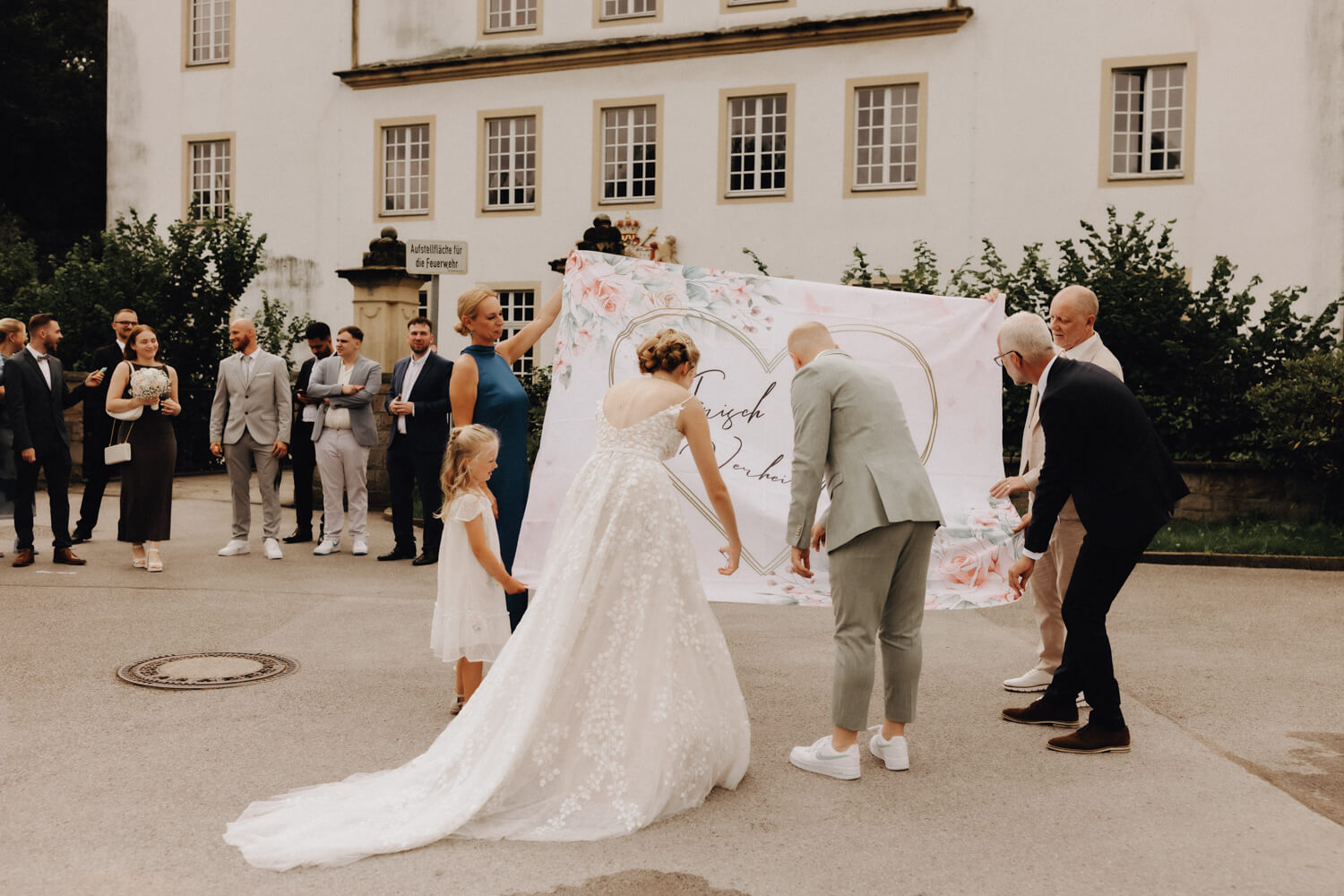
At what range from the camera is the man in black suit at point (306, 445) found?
12.9 metres

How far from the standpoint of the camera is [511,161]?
28.2m

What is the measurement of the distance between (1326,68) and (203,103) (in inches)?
997


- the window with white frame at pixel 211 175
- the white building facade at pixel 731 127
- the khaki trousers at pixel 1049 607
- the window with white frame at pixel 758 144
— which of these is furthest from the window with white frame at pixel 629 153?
the khaki trousers at pixel 1049 607

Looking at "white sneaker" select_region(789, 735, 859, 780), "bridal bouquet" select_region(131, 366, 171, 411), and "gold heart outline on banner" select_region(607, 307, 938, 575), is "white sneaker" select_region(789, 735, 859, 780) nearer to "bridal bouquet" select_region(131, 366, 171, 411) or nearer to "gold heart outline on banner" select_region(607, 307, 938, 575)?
"gold heart outline on banner" select_region(607, 307, 938, 575)

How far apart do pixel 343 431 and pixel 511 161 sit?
55.9 feet

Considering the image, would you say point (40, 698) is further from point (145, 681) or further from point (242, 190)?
point (242, 190)

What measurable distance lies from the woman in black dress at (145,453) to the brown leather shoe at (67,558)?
23.4 inches

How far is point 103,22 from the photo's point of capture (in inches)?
1661

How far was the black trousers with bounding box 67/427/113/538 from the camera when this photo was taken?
12602 mm

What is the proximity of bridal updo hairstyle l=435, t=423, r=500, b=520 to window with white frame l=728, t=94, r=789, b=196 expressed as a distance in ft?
68.1

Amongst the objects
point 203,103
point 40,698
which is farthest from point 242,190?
point 40,698

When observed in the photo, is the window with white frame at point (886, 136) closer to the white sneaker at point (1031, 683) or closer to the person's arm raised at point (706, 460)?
the white sneaker at point (1031, 683)

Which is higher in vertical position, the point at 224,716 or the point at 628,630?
the point at 628,630

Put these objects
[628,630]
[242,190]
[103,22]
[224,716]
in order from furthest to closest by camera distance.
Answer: [103,22], [242,190], [224,716], [628,630]
